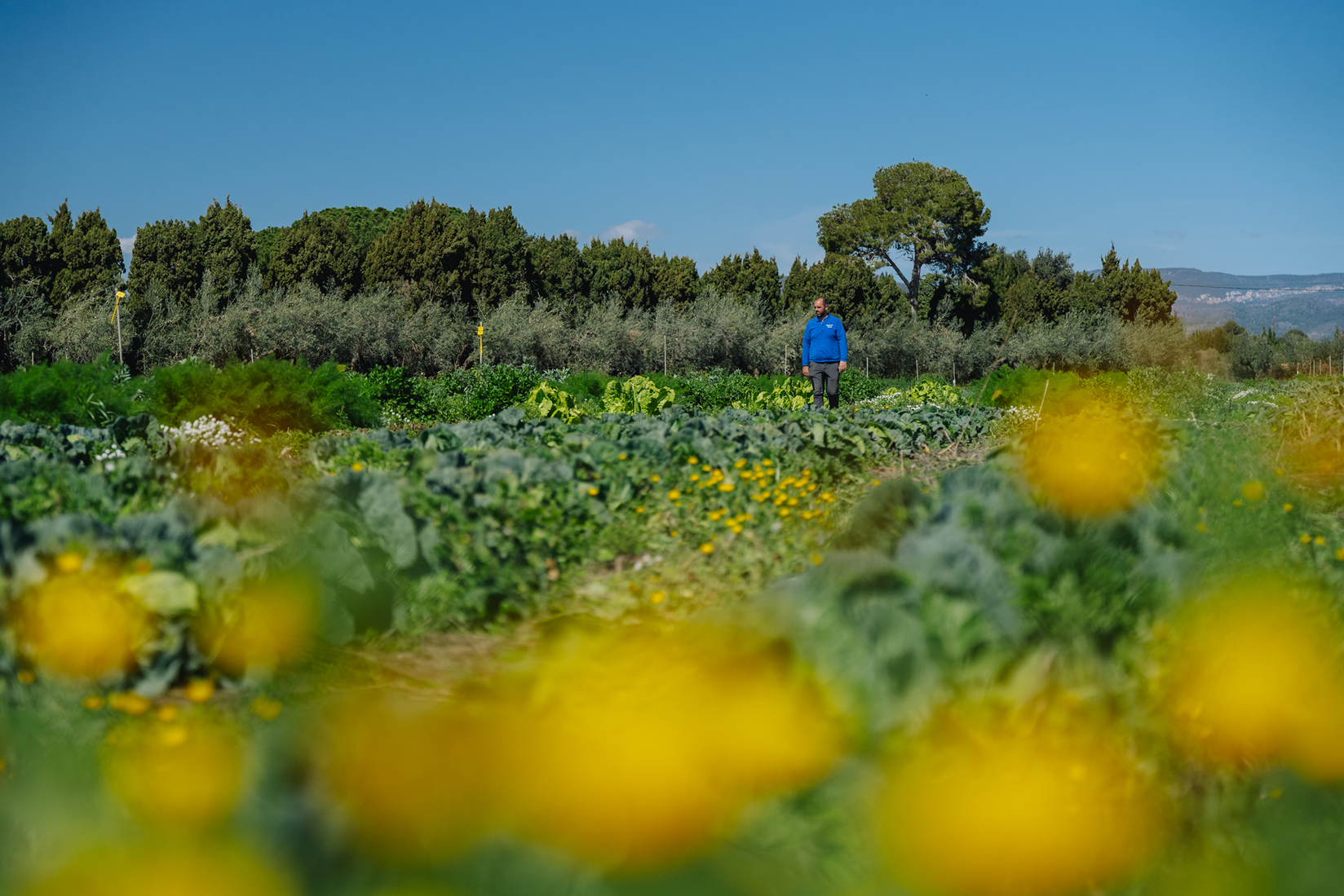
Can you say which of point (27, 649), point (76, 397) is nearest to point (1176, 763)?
point (27, 649)

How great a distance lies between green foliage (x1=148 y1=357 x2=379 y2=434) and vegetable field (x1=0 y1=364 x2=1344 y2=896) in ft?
16.0

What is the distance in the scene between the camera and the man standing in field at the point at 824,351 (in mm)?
10102

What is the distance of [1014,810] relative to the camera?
4.50 feet

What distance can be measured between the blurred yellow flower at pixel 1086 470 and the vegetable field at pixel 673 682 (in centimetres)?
2

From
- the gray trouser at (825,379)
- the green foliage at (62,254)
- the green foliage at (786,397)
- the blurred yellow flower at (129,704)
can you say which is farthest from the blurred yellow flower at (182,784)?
the green foliage at (62,254)

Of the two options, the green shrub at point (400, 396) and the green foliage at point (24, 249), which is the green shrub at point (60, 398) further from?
the green foliage at point (24, 249)

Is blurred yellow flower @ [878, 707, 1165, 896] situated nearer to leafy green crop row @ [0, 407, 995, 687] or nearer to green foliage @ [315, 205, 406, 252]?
leafy green crop row @ [0, 407, 995, 687]

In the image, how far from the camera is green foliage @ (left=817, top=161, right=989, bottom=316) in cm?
4250

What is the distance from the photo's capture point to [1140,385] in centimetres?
1605

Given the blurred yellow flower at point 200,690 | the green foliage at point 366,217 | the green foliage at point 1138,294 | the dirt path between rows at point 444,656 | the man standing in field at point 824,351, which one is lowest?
the dirt path between rows at point 444,656

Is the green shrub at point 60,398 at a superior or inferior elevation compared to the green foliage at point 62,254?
inferior

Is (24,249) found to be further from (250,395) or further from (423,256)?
(250,395)

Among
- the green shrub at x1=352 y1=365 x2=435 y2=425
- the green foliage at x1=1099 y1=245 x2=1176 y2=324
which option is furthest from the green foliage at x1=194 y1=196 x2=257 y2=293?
the green foliage at x1=1099 y1=245 x2=1176 y2=324

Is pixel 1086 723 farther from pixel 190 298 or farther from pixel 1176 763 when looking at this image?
pixel 190 298
